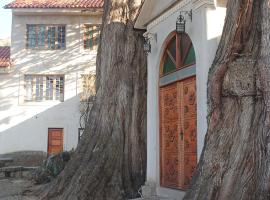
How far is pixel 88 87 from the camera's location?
24047 mm

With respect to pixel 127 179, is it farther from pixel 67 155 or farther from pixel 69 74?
pixel 69 74

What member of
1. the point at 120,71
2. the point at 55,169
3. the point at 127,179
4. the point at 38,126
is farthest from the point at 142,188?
the point at 38,126

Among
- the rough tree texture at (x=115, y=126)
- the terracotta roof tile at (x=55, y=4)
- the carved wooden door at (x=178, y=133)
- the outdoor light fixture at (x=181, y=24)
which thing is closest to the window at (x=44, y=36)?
the terracotta roof tile at (x=55, y=4)

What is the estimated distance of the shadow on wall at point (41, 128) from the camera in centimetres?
2366

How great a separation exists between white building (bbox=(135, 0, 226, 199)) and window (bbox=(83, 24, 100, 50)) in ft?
43.9

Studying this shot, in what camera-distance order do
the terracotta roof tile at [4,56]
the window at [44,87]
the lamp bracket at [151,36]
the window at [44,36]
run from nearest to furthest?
the lamp bracket at [151,36], the terracotta roof tile at [4,56], the window at [44,87], the window at [44,36]

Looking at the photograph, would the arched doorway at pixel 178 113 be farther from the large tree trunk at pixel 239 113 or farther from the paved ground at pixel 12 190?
the paved ground at pixel 12 190

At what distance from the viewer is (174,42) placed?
996 centimetres

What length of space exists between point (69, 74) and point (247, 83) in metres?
18.8

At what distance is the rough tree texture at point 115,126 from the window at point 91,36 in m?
11.7

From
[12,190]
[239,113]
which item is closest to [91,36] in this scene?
[12,190]

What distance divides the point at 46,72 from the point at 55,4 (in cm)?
390

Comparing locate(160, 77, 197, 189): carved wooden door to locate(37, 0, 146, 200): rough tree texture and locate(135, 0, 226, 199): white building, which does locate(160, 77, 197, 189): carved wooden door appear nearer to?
locate(135, 0, 226, 199): white building

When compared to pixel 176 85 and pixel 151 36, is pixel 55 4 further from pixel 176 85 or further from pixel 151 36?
pixel 176 85
